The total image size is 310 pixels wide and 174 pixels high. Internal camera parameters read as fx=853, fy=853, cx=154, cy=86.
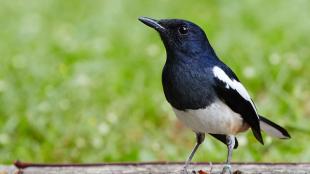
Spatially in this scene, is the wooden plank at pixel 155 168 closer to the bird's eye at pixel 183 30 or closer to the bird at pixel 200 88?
the bird at pixel 200 88

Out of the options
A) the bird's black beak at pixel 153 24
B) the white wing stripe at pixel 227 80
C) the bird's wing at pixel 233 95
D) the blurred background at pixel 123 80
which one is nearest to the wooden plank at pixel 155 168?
the bird's wing at pixel 233 95

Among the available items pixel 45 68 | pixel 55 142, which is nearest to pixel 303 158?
pixel 55 142

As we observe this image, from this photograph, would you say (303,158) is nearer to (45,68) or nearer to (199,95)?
(199,95)

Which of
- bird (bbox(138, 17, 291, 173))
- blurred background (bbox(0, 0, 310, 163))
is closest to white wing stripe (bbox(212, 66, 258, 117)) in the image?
bird (bbox(138, 17, 291, 173))

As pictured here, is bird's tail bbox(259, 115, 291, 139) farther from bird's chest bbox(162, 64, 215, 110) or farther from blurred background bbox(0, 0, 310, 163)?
blurred background bbox(0, 0, 310, 163)

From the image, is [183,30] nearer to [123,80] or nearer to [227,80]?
[227,80]

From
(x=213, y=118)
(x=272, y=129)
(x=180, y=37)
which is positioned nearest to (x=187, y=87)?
(x=213, y=118)
